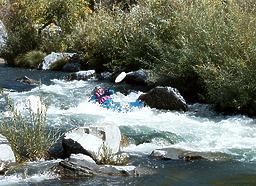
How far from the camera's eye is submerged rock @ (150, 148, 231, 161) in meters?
9.93

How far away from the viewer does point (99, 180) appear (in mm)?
8469

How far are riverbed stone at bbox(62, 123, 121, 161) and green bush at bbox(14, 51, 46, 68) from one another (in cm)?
1505

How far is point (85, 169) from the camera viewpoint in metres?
8.76

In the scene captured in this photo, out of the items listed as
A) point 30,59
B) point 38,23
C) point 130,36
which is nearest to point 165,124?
point 130,36

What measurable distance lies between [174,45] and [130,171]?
8.42 metres

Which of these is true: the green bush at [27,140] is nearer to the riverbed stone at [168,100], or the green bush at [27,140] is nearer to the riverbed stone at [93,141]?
the riverbed stone at [93,141]

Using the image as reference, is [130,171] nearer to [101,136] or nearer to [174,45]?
[101,136]

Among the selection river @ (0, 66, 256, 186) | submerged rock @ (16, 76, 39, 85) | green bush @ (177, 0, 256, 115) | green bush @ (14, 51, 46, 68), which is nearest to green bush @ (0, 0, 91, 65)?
green bush @ (14, 51, 46, 68)

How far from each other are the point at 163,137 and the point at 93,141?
2.34 m

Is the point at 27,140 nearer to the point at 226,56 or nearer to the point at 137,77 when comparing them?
the point at 226,56

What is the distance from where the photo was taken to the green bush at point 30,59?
81.0 feet

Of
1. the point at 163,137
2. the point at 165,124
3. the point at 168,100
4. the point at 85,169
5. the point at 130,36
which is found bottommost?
the point at 85,169

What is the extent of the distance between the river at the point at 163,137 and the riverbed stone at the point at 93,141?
52 centimetres

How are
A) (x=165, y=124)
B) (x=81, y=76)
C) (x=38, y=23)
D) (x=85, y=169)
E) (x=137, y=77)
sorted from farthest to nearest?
(x=38, y=23) < (x=81, y=76) < (x=137, y=77) < (x=165, y=124) < (x=85, y=169)
